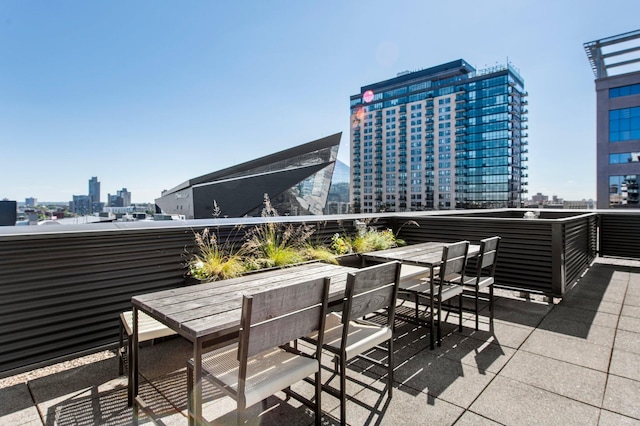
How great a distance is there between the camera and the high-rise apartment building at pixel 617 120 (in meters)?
21.0

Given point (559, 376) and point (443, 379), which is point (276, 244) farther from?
point (559, 376)

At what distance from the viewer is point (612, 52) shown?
20938 millimetres

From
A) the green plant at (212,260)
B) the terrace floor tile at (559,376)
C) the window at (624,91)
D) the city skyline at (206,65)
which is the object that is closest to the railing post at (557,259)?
the terrace floor tile at (559,376)

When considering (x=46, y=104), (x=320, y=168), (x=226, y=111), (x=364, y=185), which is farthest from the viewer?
(x=364, y=185)

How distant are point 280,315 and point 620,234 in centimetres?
812

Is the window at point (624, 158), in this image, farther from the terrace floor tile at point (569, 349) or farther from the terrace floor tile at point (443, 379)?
the terrace floor tile at point (443, 379)

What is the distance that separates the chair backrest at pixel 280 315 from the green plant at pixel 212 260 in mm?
1727

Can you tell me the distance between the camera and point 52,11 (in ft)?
31.9

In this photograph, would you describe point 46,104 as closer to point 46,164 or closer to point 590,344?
point 46,164

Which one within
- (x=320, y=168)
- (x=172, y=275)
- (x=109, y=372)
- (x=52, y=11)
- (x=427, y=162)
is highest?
(x=427, y=162)

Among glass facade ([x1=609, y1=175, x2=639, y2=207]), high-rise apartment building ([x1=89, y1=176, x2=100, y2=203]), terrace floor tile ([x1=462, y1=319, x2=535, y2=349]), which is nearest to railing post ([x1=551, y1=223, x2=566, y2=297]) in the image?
terrace floor tile ([x1=462, y1=319, x2=535, y2=349])

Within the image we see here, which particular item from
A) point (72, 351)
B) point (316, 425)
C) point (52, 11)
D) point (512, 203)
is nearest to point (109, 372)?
point (72, 351)

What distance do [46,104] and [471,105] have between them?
6804cm

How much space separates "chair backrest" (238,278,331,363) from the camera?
4.53 ft
